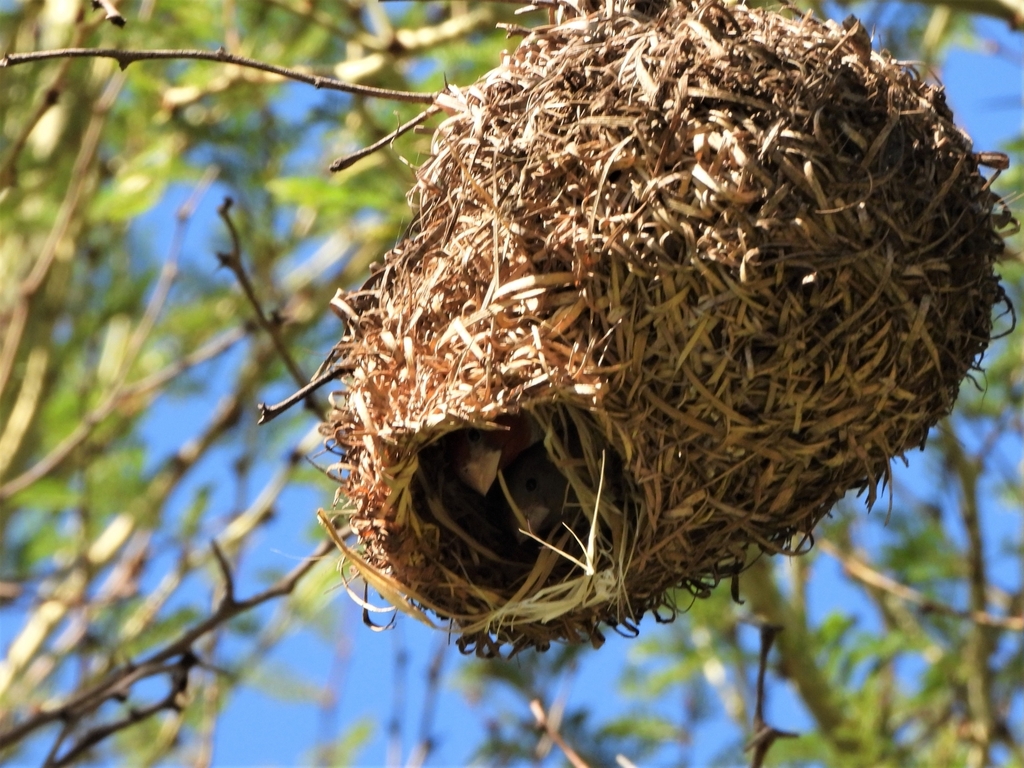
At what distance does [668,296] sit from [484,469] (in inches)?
18.4

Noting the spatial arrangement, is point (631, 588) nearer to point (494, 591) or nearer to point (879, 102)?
point (494, 591)

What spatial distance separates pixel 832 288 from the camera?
191cm

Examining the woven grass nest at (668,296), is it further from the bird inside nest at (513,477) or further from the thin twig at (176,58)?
the thin twig at (176,58)

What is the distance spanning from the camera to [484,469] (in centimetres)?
219

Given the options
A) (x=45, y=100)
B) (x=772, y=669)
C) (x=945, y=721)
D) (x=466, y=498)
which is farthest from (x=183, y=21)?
(x=945, y=721)

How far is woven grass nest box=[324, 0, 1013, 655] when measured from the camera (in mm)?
1890

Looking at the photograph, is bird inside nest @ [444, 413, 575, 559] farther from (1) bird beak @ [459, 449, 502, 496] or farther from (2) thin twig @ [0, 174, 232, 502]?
(2) thin twig @ [0, 174, 232, 502]

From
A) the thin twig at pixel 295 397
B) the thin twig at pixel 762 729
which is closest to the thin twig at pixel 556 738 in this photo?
the thin twig at pixel 762 729

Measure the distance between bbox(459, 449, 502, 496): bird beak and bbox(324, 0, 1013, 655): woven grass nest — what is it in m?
0.06

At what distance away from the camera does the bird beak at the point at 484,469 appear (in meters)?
2.17

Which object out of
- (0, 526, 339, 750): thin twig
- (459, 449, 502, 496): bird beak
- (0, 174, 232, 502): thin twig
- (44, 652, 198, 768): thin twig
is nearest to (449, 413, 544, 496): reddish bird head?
(459, 449, 502, 496): bird beak

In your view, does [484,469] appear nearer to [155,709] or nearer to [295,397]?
[295,397]

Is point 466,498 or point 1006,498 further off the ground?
point 1006,498

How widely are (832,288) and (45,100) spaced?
5.72 feet
